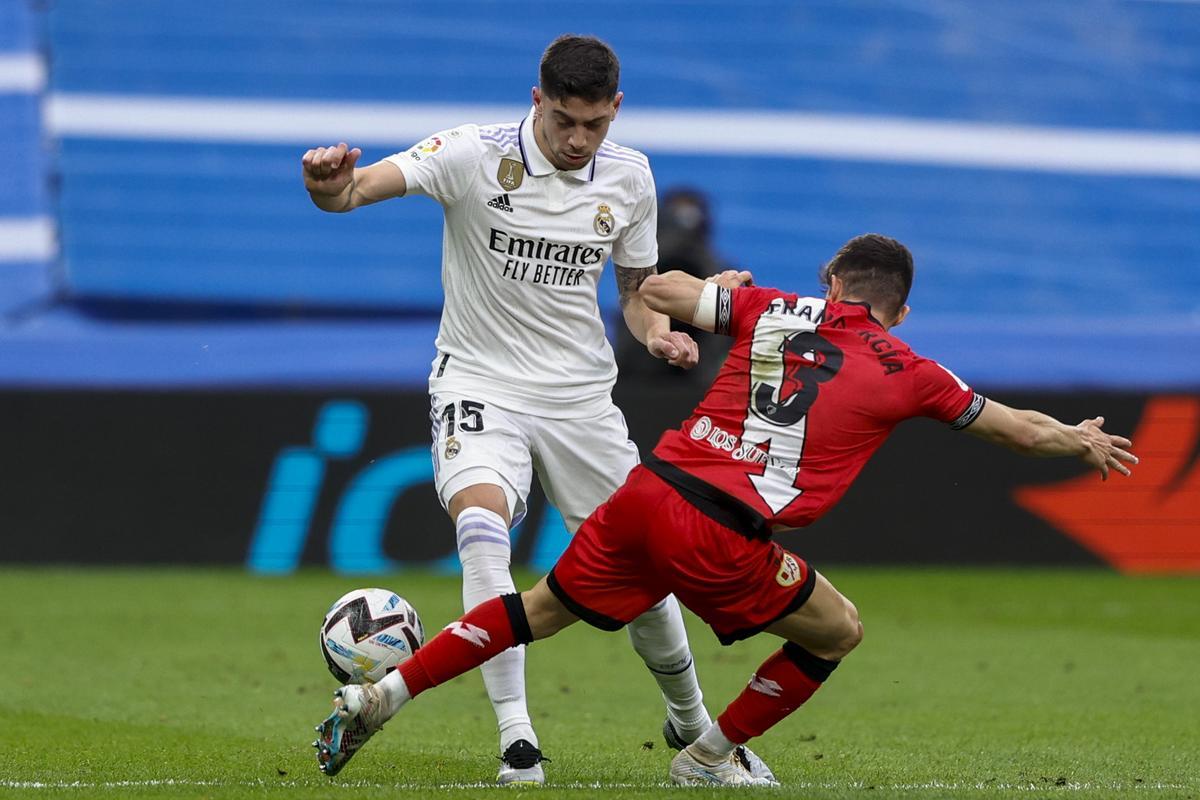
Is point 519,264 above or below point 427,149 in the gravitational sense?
below

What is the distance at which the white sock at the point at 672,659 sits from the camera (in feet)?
20.2

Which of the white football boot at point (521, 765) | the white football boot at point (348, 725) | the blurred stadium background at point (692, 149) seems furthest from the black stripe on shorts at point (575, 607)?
the blurred stadium background at point (692, 149)

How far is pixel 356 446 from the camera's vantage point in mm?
12992

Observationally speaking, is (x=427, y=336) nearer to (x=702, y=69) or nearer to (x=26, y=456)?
(x=26, y=456)

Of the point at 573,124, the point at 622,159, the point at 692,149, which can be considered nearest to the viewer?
the point at 573,124

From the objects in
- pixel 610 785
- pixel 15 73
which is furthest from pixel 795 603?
pixel 15 73

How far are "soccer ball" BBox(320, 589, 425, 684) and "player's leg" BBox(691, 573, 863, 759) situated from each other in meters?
1.01

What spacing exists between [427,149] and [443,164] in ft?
0.27

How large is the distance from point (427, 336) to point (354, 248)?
2.58 m

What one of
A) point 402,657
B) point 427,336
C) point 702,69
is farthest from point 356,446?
point 402,657

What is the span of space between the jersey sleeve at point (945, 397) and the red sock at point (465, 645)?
4.47 feet

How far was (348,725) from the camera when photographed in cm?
525

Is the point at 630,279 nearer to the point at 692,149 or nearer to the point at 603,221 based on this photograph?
the point at 603,221

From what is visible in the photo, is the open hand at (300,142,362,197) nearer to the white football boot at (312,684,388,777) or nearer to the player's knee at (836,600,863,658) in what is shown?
the white football boot at (312,684,388,777)
